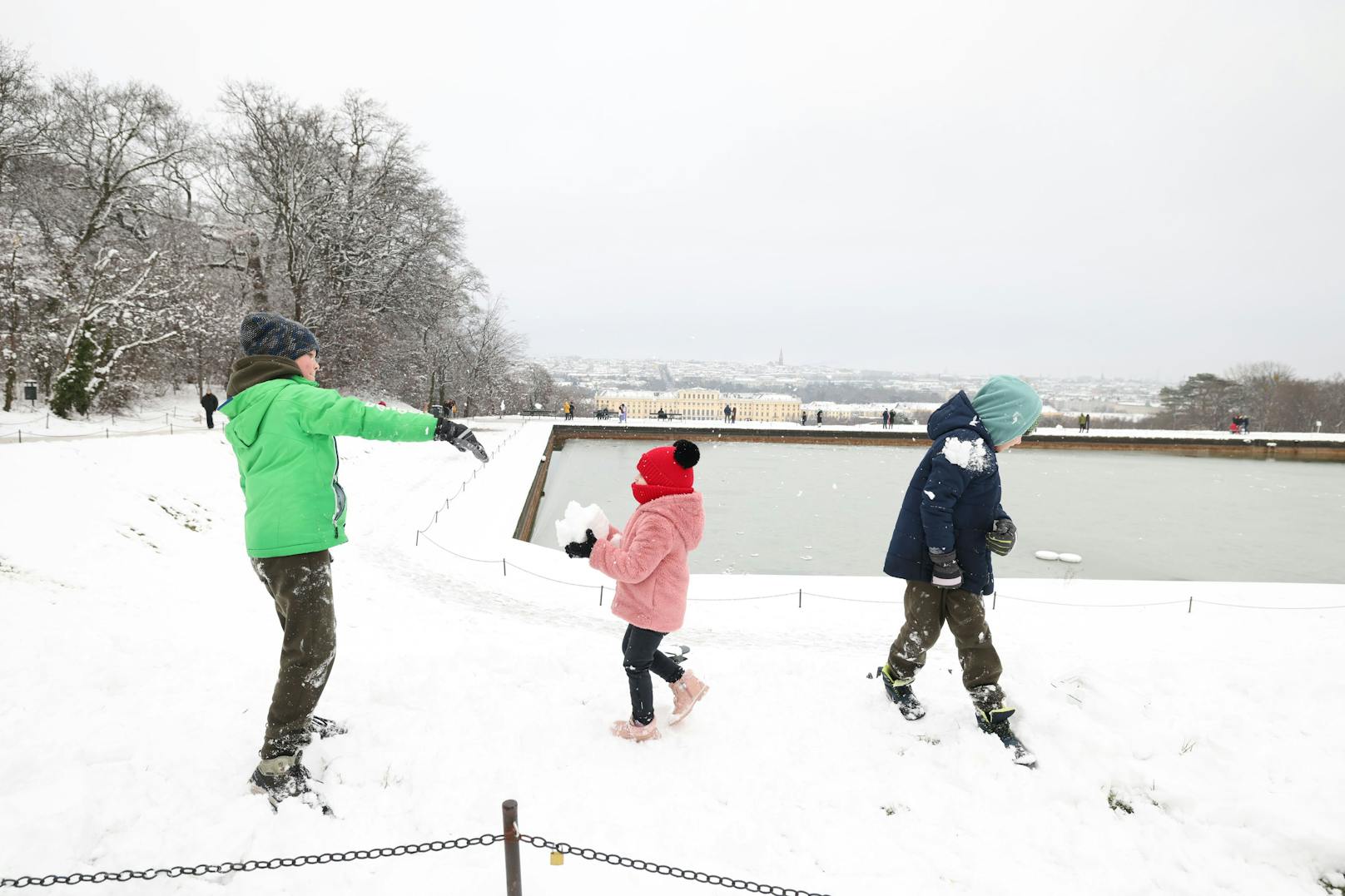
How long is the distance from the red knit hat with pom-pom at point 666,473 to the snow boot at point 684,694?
1145mm

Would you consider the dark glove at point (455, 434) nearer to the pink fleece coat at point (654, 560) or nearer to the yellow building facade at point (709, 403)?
the pink fleece coat at point (654, 560)

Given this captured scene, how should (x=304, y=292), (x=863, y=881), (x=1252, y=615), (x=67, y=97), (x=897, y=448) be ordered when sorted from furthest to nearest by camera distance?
(x=897, y=448)
(x=304, y=292)
(x=67, y=97)
(x=1252, y=615)
(x=863, y=881)

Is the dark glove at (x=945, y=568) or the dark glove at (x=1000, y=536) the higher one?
the dark glove at (x=1000, y=536)

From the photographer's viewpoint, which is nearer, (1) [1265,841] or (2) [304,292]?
(1) [1265,841]

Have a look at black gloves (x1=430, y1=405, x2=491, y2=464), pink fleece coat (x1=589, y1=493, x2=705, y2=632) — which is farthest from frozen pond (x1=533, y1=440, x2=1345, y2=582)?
black gloves (x1=430, y1=405, x2=491, y2=464)

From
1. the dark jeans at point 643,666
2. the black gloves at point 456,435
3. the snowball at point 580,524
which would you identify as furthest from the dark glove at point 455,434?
the dark jeans at point 643,666

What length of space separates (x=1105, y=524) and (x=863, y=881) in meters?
18.7

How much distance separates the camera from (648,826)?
9.09ft

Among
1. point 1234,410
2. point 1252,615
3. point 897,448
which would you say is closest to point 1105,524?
point 1252,615

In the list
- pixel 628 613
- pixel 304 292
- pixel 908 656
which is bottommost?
pixel 908 656

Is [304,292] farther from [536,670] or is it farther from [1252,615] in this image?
[1252,615]

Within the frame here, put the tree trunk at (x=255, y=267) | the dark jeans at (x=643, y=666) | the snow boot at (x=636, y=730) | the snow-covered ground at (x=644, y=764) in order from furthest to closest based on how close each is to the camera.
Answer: the tree trunk at (x=255, y=267) → the snow boot at (x=636, y=730) → the dark jeans at (x=643, y=666) → the snow-covered ground at (x=644, y=764)

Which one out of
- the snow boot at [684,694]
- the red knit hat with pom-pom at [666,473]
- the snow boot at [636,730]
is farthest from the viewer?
the snow boot at [684,694]

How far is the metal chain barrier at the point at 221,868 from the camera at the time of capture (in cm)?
210
